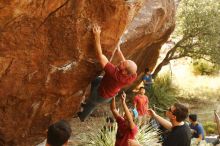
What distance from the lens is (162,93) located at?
60.3 ft

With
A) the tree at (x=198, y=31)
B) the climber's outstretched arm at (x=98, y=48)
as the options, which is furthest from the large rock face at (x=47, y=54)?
the tree at (x=198, y=31)

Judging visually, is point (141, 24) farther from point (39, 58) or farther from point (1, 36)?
point (1, 36)

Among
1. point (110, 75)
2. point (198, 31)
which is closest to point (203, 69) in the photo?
point (198, 31)

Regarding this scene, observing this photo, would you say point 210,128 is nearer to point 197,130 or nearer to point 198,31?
point 198,31

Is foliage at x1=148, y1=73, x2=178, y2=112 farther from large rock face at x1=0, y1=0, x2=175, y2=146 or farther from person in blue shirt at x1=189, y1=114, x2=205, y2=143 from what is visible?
large rock face at x1=0, y1=0, x2=175, y2=146

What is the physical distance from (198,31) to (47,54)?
1366 cm

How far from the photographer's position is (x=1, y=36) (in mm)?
5977

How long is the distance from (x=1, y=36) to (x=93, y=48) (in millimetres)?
1473

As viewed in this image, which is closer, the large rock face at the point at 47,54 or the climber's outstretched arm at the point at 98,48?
the large rock face at the point at 47,54

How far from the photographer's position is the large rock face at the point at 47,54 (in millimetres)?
6051

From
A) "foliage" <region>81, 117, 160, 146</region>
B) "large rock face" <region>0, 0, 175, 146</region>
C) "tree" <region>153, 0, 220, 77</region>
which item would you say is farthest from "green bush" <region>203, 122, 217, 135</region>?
"large rock face" <region>0, 0, 175, 146</region>

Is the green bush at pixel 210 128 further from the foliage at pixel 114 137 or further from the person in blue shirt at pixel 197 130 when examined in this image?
the person in blue shirt at pixel 197 130

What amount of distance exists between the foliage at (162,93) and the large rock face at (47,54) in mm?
10022

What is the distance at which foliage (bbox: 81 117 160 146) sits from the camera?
943 centimetres
